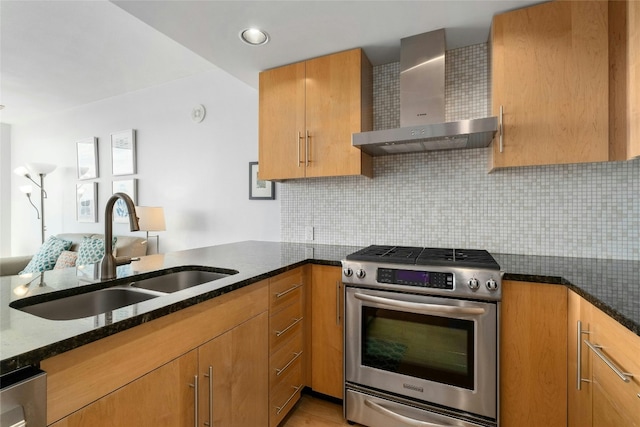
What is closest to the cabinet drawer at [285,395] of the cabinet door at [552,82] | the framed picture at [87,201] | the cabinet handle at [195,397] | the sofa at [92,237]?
the cabinet handle at [195,397]

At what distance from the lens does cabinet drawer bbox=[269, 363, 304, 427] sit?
1.47 m

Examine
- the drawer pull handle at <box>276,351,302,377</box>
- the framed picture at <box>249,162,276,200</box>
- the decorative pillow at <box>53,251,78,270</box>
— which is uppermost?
the framed picture at <box>249,162,276,200</box>

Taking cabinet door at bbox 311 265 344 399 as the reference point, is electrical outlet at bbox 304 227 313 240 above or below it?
above

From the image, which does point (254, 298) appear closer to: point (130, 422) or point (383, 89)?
point (130, 422)

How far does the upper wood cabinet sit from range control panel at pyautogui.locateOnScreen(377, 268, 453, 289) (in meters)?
0.73

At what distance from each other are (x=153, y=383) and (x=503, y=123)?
1.93m

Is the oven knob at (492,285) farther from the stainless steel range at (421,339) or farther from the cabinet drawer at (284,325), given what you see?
the cabinet drawer at (284,325)

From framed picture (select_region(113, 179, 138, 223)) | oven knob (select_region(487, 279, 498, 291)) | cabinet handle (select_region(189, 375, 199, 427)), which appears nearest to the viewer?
cabinet handle (select_region(189, 375, 199, 427))

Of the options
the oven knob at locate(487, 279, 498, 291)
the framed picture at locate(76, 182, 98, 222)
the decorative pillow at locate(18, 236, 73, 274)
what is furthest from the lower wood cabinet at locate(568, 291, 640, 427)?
the framed picture at locate(76, 182, 98, 222)

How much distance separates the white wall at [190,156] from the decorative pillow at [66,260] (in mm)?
506

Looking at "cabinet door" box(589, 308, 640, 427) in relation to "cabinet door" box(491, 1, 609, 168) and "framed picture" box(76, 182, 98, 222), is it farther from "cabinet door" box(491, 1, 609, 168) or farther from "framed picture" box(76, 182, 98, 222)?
"framed picture" box(76, 182, 98, 222)

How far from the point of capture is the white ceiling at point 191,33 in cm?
156

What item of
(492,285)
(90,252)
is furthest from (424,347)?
(90,252)

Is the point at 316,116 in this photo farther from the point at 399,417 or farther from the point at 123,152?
the point at 123,152
